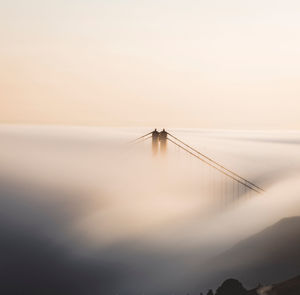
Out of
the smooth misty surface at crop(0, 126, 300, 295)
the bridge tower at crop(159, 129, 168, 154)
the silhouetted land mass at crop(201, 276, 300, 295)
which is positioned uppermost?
the bridge tower at crop(159, 129, 168, 154)

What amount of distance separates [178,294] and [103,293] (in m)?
8.32

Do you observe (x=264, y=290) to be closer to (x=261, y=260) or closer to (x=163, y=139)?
(x=261, y=260)

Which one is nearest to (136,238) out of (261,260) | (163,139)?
(261,260)

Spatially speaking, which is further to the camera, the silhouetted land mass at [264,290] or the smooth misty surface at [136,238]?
the smooth misty surface at [136,238]

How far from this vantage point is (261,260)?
115ft

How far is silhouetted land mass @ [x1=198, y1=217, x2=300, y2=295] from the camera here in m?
32.6

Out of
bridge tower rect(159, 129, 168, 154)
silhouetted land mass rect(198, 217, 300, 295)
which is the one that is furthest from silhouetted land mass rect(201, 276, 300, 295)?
bridge tower rect(159, 129, 168, 154)

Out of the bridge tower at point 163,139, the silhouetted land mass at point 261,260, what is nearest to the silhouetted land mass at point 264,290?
the silhouetted land mass at point 261,260

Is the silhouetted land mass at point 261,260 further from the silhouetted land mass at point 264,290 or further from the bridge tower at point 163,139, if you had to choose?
the bridge tower at point 163,139

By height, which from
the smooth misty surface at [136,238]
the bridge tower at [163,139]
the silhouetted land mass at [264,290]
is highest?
the bridge tower at [163,139]

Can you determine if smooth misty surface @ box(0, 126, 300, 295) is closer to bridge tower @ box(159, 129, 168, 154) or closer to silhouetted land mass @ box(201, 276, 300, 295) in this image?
silhouetted land mass @ box(201, 276, 300, 295)

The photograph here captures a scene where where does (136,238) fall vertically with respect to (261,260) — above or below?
below

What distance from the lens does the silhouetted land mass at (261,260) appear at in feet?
107

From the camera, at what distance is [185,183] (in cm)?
10262
